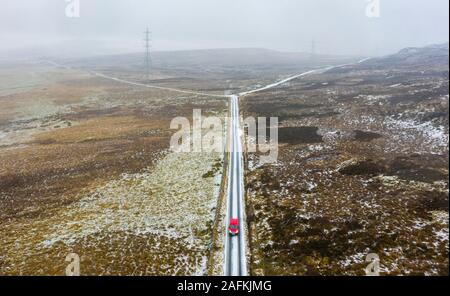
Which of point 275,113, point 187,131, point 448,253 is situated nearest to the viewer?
point 448,253

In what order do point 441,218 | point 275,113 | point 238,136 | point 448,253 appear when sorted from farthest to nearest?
point 275,113 < point 238,136 < point 441,218 < point 448,253

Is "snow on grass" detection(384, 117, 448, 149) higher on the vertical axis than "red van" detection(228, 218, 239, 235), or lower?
higher

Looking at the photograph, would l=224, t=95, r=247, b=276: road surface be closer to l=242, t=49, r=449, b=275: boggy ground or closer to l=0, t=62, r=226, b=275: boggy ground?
l=242, t=49, r=449, b=275: boggy ground

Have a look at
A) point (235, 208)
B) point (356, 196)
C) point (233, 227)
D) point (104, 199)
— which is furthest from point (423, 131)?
point (104, 199)

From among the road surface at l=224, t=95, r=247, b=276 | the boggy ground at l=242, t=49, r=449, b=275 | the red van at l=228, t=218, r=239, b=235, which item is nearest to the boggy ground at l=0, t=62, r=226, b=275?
the road surface at l=224, t=95, r=247, b=276
